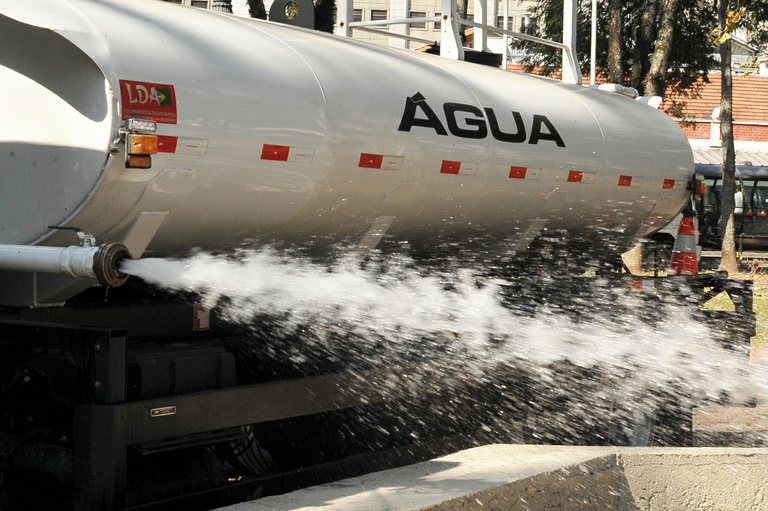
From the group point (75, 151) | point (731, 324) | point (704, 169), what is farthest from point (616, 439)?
point (704, 169)

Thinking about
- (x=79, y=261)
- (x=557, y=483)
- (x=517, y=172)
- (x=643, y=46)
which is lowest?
(x=557, y=483)

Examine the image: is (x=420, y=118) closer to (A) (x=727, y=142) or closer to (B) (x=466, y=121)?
(B) (x=466, y=121)

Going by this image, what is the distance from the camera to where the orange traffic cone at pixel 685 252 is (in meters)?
8.12

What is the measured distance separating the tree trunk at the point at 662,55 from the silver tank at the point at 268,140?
11.2 meters

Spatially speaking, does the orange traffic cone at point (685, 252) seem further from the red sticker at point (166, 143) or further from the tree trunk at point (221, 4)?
the red sticker at point (166, 143)

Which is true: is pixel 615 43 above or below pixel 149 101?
above

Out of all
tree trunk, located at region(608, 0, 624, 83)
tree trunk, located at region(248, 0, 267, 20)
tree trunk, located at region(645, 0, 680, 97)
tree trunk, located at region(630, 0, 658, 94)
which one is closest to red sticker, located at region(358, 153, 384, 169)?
tree trunk, located at region(248, 0, 267, 20)

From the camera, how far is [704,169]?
101 ft

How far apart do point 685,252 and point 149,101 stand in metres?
5.03

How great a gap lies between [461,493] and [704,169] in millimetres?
28260

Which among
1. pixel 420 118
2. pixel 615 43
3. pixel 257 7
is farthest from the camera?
pixel 615 43

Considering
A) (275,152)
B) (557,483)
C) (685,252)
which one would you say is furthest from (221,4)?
(557,483)

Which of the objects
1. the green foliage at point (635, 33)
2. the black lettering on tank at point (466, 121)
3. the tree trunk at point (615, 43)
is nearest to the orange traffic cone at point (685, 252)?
the black lettering on tank at point (466, 121)

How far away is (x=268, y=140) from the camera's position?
5000mm
